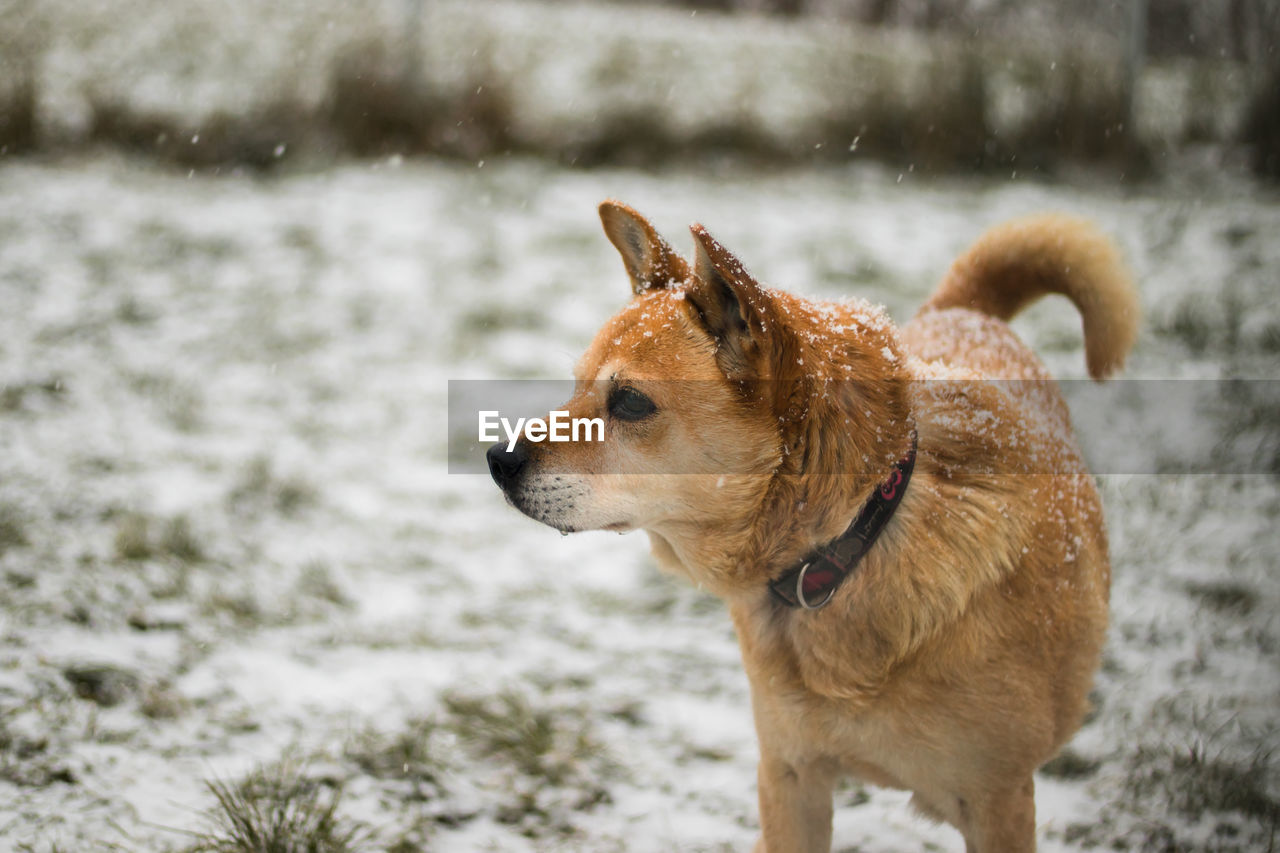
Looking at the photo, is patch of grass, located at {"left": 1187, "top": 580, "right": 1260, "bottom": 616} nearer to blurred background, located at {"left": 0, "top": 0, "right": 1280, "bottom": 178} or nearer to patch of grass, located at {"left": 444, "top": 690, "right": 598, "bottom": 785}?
patch of grass, located at {"left": 444, "top": 690, "right": 598, "bottom": 785}

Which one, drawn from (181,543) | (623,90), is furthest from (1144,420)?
(623,90)

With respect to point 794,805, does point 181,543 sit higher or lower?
higher

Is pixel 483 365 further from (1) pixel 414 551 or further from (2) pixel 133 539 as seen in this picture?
(2) pixel 133 539

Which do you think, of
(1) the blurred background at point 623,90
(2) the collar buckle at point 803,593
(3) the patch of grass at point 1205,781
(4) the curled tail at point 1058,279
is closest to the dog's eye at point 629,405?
(2) the collar buckle at point 803,593

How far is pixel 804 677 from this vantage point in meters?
1.96

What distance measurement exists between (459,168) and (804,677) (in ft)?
20.3

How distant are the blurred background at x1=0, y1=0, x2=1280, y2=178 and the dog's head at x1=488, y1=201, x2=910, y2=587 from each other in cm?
588

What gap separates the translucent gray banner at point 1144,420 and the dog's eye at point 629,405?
74.1 inches

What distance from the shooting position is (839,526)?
190 centimetres

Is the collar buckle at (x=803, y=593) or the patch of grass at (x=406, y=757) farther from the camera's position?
the patch of grass at (x=406, y=757)

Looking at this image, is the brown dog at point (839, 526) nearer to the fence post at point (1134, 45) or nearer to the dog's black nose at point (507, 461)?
the dog's black nose at point (507, 461)

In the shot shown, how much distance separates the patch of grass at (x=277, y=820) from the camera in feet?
7.41

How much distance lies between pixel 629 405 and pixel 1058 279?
4.82 feet

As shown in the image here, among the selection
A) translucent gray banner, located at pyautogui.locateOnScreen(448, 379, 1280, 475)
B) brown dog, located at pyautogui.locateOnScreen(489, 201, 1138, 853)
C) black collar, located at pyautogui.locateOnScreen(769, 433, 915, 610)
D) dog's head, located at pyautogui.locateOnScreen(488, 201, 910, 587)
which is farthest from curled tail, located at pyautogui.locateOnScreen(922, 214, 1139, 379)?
translucent gray banner, located at pyautogui.locateOnScreen(448, 379, 1280, 475)
